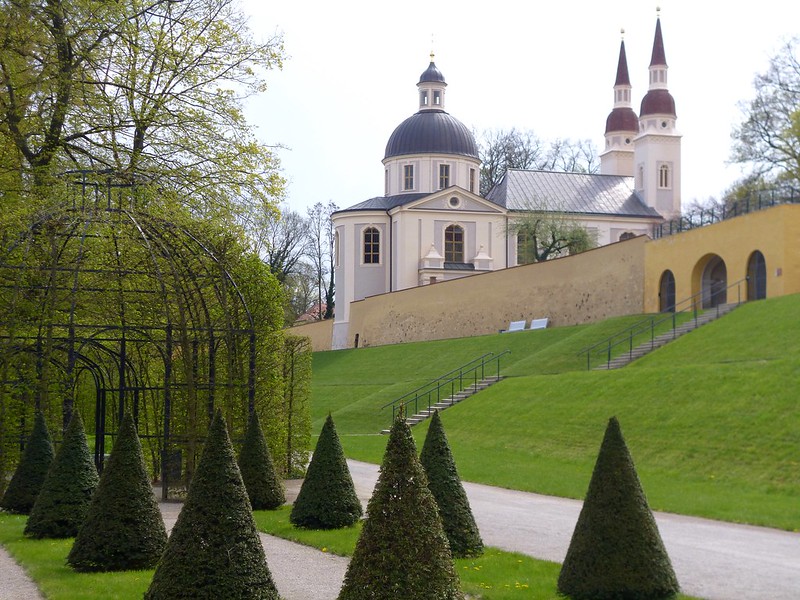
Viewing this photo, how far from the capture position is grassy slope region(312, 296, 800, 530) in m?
16.6

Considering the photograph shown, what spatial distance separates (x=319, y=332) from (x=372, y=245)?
6.46 metres

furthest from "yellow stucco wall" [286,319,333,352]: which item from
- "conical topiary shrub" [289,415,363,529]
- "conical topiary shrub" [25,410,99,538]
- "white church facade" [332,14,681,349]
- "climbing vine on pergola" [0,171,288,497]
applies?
"conical topiary shrub" [25,410,99,538]

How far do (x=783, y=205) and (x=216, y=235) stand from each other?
2035 centimetres

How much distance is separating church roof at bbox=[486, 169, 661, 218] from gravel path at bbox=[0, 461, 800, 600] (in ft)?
171

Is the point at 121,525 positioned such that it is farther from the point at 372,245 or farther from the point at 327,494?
the point at 372,245

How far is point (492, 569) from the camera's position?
1018 centimetres

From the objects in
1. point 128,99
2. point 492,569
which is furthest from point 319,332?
point 492,569

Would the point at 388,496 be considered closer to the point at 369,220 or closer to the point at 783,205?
the point at 783,205


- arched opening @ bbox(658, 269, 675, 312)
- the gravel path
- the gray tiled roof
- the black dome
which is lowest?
the gravel path

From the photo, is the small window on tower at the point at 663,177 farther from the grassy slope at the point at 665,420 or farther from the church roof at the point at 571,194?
the grassy slope at the point at 665,420

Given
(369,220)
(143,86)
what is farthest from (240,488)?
(369,220)

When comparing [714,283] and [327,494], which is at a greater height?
[714,283]

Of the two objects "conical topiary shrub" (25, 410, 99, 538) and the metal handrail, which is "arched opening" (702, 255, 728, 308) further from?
"conical topiary shrub" (25, 410, 99, 538)

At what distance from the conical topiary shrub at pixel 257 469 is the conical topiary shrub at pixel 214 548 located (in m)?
6.71
